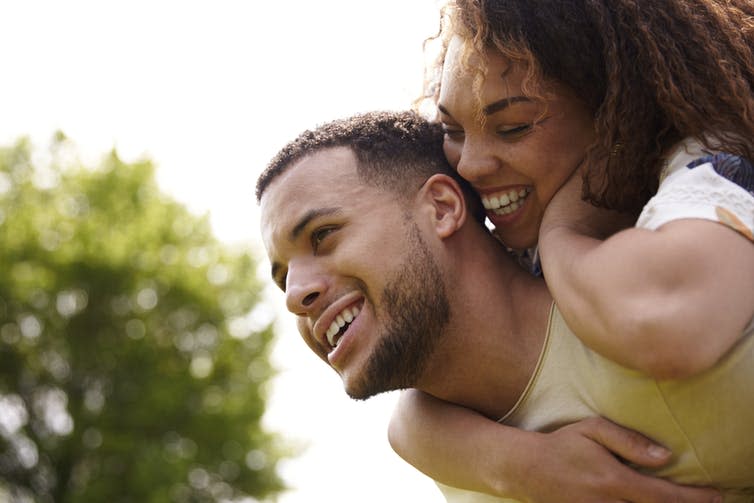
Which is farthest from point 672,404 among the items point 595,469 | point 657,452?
point 595,469

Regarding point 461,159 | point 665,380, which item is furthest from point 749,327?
point 461,159

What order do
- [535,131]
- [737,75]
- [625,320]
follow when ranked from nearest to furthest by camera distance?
[625,320]
[737,75]
[535,131]

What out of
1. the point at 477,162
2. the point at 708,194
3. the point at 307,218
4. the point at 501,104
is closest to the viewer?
Result: the point at 708,194

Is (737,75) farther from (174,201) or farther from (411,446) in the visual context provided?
(174,201)

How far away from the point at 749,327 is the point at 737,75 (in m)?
0.78

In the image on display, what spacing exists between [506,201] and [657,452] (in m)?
0.95

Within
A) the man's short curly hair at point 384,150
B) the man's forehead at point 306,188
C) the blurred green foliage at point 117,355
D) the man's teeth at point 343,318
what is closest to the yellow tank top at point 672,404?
the man's teeth at point 343,318

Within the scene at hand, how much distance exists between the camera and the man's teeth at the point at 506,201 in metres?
3.18

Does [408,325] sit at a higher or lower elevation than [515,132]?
lower

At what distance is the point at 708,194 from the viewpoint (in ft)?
8.28

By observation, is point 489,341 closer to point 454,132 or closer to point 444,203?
point 444,203

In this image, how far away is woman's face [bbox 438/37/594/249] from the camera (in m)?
3.03

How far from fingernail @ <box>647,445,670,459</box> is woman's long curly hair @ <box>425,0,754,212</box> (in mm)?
729

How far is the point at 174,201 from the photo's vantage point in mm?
23750
